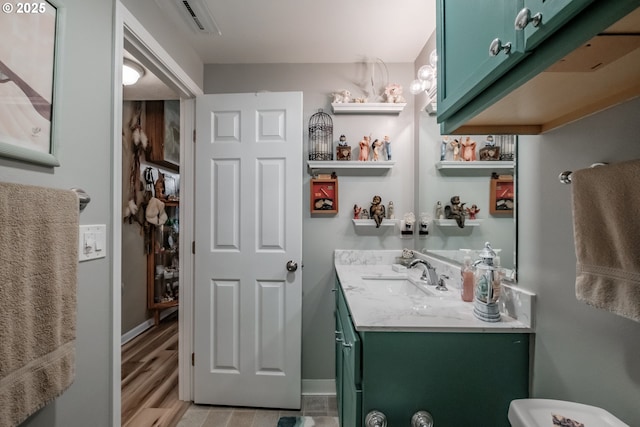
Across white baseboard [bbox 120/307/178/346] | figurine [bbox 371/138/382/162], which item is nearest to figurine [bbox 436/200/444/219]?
figurine [bbox 371/138/382/162]

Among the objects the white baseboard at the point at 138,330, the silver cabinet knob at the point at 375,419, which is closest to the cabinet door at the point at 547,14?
the silver cabinet knob at the point at 375,419

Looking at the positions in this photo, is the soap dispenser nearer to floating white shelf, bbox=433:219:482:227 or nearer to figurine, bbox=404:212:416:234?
floating white shelf, bbox=433:219:482:227

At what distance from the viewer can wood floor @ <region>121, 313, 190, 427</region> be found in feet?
6.15

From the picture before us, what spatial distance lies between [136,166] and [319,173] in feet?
7.23

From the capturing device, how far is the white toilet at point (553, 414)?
67 centimetres

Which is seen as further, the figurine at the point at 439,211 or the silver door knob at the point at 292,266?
the silver door knob at the point at 292,266

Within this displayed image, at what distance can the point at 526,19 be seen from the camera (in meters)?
0.54

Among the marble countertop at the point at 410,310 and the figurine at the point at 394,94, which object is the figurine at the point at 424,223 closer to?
the marble countertop at the point at 410,310

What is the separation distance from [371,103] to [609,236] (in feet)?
5.72

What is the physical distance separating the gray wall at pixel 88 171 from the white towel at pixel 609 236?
1510 mm

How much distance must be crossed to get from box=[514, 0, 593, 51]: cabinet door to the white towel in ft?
1.08

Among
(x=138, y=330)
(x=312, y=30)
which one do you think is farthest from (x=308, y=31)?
(x=138, y=330)

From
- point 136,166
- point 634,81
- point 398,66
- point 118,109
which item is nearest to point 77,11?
point 118,109

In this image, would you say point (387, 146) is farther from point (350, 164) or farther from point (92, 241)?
point (92, 241)
